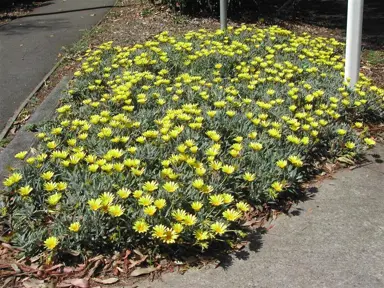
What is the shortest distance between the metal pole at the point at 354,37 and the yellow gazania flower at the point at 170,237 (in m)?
3.13

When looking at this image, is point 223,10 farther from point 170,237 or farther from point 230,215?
point 170,237

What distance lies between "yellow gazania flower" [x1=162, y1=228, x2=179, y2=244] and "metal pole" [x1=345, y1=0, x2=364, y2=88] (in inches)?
123

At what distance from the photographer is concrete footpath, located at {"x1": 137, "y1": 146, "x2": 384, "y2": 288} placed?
2863 millimetres

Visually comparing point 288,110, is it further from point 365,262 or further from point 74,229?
point 74,229

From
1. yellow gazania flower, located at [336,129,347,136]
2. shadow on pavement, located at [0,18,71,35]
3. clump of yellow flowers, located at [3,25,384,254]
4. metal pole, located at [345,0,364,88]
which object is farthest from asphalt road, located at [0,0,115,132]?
metal pole, located at [345,0,364,88]

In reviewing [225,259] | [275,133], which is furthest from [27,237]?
[275,133]

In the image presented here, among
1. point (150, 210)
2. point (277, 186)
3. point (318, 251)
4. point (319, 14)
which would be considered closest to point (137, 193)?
point (150, 210)

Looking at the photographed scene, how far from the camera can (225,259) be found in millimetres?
3051

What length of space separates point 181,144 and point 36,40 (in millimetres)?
6328

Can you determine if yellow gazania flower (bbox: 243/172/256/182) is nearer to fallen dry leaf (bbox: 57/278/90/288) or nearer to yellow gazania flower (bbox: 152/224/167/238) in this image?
yellow gazania flower (bbox: 152/224/167/238)

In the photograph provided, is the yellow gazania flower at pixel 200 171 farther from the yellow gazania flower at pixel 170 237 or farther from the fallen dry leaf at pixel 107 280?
the fallen dry leaf at pixel 107 280

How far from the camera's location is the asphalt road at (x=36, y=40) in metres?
6.39

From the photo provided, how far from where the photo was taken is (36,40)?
900 cm

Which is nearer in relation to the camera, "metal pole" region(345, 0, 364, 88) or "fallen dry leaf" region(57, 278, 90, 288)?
"fallen dry leaf" region(57, 278, 90, 288)
